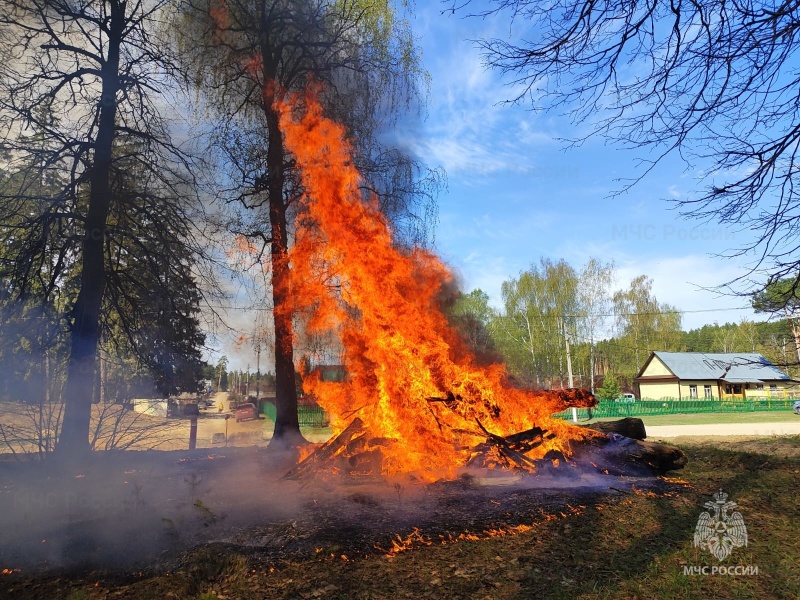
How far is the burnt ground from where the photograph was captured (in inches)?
182

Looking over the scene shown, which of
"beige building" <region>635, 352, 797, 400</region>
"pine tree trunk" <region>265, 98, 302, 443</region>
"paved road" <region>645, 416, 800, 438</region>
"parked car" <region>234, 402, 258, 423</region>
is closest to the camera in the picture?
"pine tree trunk" <region>265, 98, 302, 443</region>

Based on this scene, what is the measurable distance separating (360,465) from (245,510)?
218 centimetres

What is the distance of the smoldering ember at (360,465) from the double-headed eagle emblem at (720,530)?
0.98 metres

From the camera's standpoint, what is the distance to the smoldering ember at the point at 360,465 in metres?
5.05

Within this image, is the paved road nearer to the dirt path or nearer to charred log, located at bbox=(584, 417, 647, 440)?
the dirt path

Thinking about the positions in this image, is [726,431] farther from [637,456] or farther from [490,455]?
[490,455]

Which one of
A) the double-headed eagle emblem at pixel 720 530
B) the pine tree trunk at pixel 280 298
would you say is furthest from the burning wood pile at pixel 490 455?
the pine tree trunk at pixel 280 298

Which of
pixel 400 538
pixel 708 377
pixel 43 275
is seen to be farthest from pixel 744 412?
pixel 43 275

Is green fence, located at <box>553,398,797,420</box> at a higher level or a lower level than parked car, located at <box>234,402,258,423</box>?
lower

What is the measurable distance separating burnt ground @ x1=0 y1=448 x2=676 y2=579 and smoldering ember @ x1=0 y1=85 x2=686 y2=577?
0.09ft

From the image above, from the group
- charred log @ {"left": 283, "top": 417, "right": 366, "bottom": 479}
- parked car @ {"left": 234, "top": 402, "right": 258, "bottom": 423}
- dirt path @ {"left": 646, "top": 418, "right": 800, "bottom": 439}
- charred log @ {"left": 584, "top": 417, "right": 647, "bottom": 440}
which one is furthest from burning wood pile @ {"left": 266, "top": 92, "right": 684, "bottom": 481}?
parked car @ {"left": 234, "top": 402, "right": 258, "bottom": 423}

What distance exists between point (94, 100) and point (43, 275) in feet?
10.9

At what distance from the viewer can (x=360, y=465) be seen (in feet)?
25.5

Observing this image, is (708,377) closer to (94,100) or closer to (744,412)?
(744,412)
